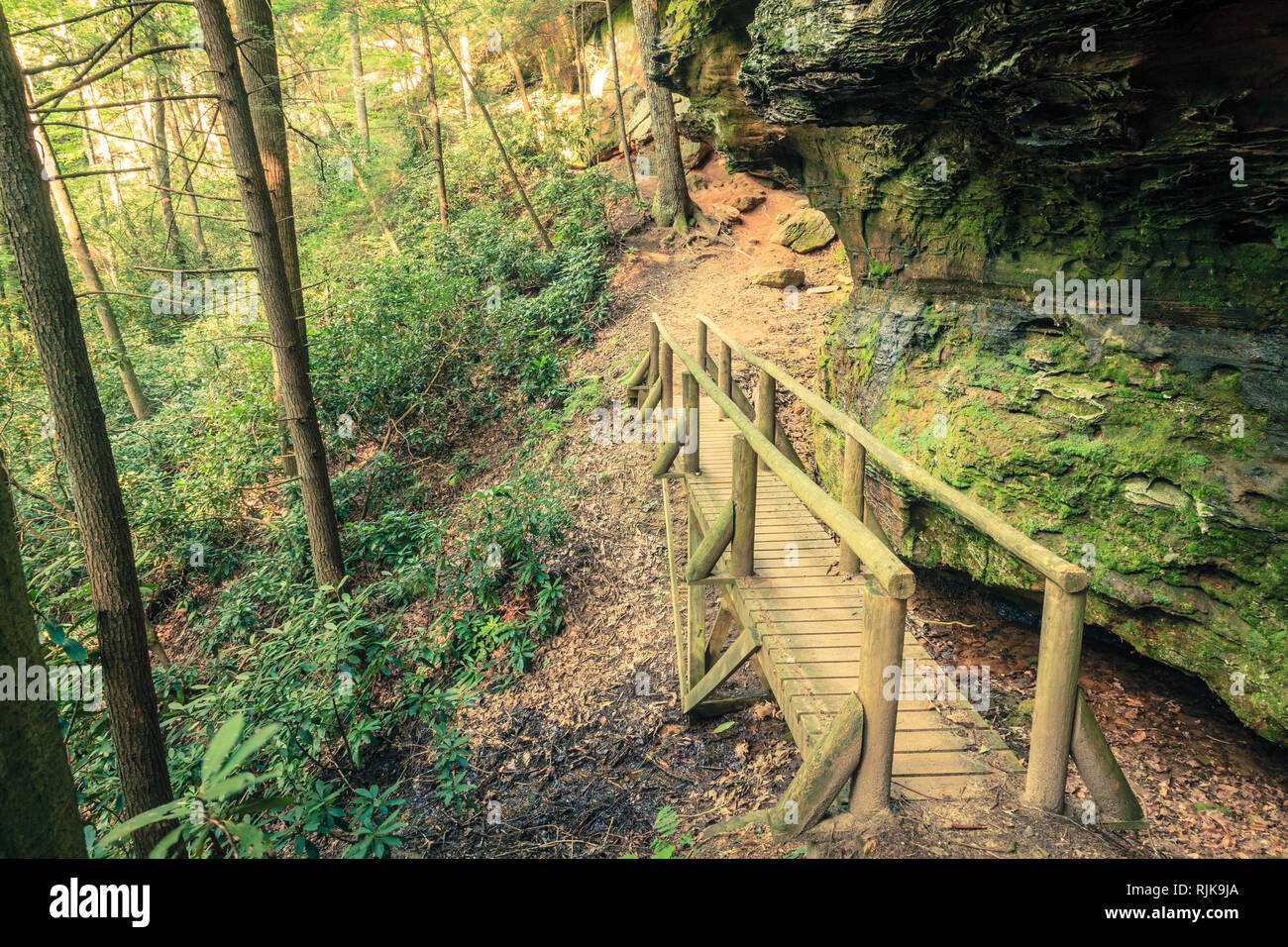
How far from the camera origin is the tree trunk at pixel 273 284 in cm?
602

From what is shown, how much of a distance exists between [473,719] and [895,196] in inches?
255

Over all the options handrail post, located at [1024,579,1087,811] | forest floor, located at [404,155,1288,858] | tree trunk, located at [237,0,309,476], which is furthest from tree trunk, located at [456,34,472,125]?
handrail post, located at [1024,579,1087,811]

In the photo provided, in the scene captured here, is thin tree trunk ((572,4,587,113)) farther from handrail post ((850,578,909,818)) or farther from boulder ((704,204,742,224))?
handrail post ((850,578,909,818))

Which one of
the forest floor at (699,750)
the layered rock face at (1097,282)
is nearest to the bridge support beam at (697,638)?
the forest floor at (699,750)

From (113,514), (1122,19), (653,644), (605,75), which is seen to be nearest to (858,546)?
(1122,19)

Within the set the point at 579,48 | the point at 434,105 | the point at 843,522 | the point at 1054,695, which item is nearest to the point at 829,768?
the point at 1054,695

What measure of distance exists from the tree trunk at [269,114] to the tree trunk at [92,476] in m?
3.44

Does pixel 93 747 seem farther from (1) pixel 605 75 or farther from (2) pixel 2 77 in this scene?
(1) pixel 605 75

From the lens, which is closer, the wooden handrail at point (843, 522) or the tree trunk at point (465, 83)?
the wooden handrail at point (843, 522)

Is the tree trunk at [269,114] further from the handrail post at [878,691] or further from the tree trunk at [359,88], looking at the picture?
the tree trunk at [359,88]

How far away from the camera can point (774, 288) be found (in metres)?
12.8

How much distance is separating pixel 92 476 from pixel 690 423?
4.74m

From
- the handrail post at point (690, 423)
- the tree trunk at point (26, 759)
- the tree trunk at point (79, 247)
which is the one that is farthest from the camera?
the tree trunk at point (79, 247)

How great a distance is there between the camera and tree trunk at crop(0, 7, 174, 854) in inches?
150
